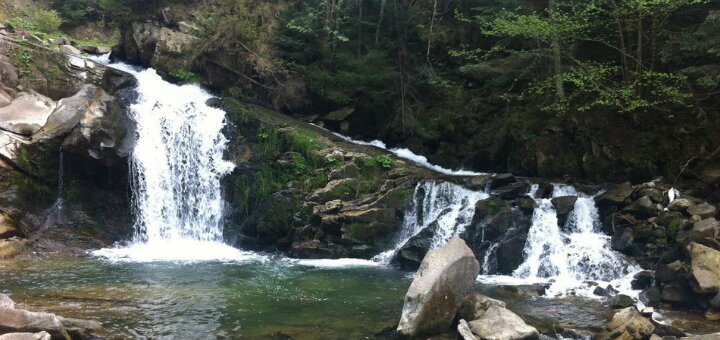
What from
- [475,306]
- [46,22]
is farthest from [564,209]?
[46,22]

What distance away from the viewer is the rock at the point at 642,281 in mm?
11867

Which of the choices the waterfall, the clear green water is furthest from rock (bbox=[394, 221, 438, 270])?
the waterfall

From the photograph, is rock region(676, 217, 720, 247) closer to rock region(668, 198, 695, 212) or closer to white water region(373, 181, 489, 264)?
rock region(668, 198, 695, 212)

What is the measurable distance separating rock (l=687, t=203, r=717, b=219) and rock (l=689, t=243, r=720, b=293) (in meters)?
1.94

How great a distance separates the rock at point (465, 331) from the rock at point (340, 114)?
14.3 meters

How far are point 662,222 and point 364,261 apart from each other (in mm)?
7836

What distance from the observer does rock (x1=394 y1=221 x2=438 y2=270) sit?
1448 cm

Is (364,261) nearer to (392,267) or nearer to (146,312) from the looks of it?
(392,267)

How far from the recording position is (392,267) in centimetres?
1466

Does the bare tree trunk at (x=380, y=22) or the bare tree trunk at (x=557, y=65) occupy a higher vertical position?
the bare tree trunk at (x=380, y=22)

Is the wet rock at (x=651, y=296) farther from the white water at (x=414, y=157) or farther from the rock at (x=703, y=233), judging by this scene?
the white water at (x=414, y=157)

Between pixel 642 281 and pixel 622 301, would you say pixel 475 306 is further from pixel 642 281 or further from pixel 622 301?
pixel 642 281

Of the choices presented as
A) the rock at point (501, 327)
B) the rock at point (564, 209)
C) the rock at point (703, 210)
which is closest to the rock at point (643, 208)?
Result: the rock at point (703, 210)

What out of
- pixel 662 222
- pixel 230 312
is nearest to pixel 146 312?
pixel 230 312
